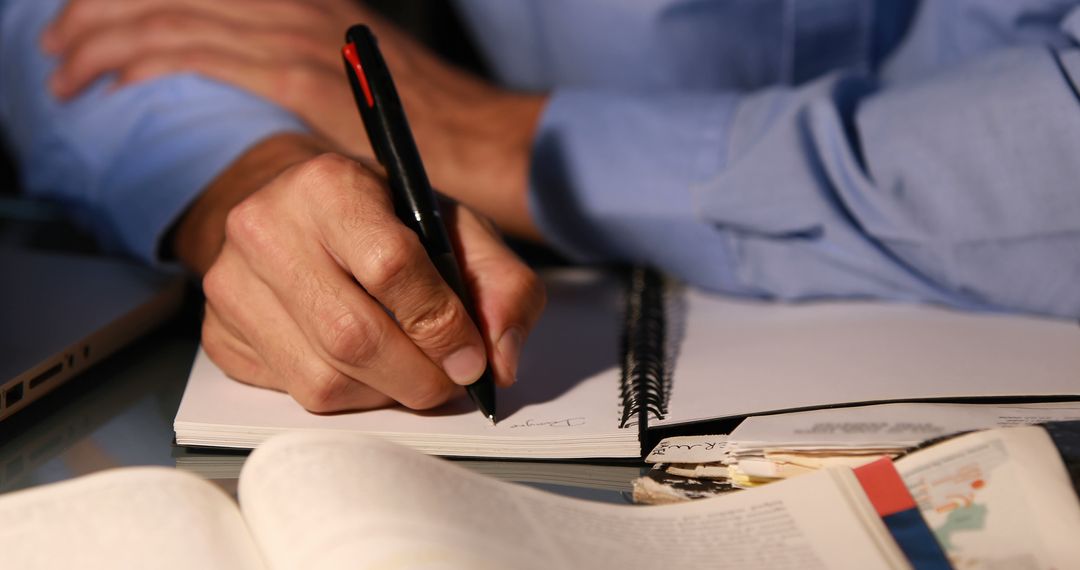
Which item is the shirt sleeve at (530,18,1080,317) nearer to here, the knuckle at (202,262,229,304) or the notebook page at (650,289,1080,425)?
the notebook page at (650,289,1080,425)

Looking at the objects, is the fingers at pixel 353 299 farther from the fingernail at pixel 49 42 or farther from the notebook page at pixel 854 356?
the fingernail at pixel 49 42

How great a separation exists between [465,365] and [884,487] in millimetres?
207

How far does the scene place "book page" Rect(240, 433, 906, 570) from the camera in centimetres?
34

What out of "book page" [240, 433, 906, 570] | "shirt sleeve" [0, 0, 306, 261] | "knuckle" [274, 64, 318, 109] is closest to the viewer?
"book page" [240, 433, 906, 570]

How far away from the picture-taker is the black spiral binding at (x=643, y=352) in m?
0.49

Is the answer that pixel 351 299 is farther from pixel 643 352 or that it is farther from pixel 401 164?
pixel 643 352

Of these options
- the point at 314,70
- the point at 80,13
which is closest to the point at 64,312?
the point at 314,70

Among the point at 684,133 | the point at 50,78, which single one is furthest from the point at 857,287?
the point at 50,78

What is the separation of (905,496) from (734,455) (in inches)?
3.1

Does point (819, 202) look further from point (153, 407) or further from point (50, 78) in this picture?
point (50, 78)

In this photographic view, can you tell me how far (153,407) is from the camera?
0.53 m

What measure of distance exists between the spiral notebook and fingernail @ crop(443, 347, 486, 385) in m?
0.03

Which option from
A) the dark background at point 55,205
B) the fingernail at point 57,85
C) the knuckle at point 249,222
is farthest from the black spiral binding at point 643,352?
the fingernail at point 57,85

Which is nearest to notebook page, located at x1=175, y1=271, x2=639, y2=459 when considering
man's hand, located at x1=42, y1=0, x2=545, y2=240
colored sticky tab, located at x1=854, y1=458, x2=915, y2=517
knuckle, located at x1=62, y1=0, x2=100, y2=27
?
colored sticky tab, located at x1=854, y1=458, x2=915, y2=517
